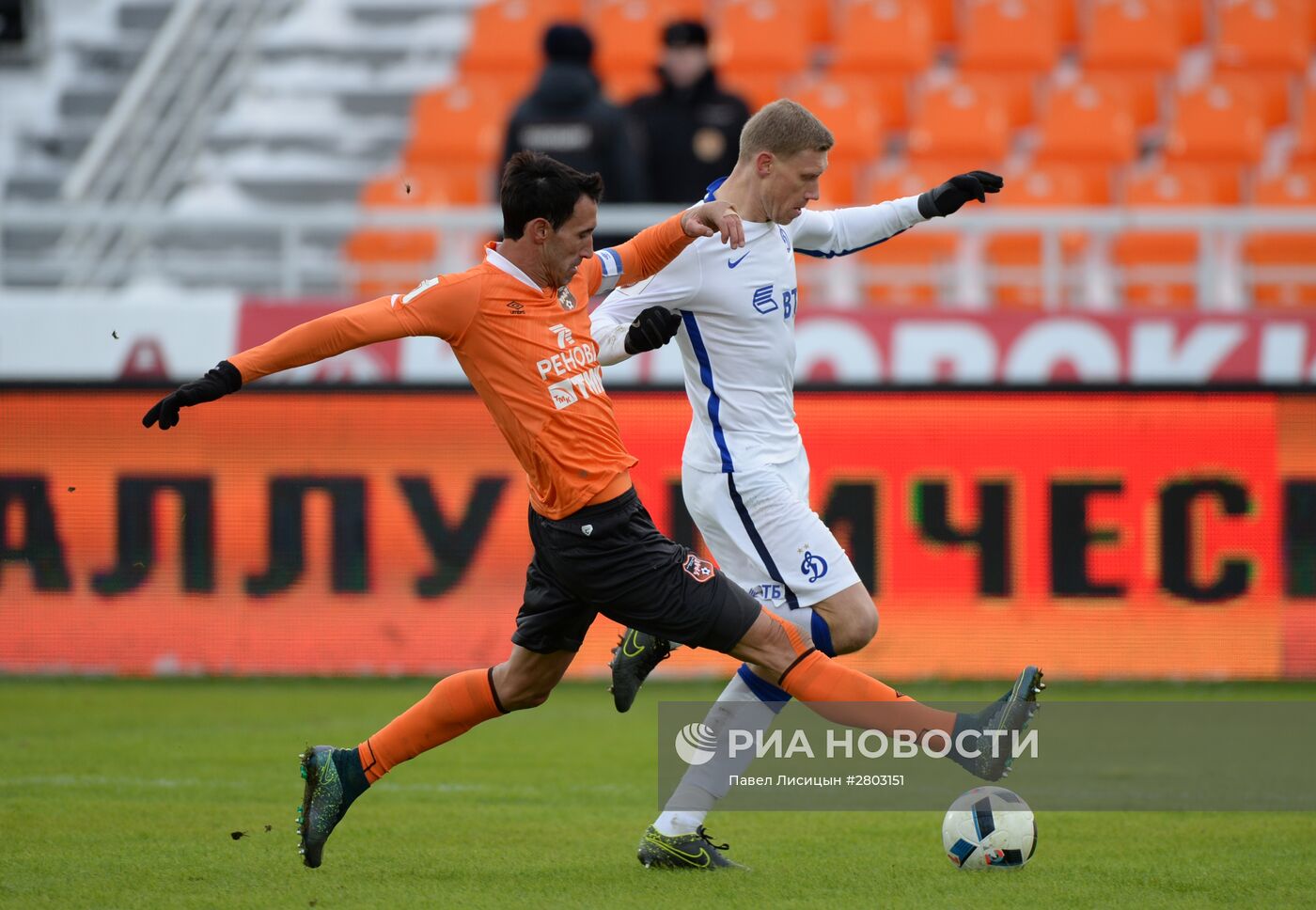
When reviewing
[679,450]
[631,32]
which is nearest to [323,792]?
[679,450]

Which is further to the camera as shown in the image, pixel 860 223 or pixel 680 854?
pixel 860 223

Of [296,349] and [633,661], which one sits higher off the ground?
[296,349]

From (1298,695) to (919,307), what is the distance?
9.61 ft

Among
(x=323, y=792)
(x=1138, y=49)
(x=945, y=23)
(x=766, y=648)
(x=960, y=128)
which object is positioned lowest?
(x=323, y=792)

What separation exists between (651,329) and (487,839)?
1.80 metres

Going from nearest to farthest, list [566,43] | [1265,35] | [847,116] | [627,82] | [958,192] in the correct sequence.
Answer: [958,192]
[566,43]
[847,116]
[1265,35]
[627,82]

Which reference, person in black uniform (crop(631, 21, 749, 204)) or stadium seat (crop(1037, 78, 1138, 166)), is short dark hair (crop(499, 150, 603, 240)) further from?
stadium seat (crop(1037, 78, 1138, 166))

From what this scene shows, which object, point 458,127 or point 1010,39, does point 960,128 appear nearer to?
point 1010,39

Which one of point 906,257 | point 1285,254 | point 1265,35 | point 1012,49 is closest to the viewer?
point 1285,254

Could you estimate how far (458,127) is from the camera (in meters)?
14.6

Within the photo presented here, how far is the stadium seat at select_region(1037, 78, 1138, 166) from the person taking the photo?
45.3ft

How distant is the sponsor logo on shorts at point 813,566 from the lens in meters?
5.48

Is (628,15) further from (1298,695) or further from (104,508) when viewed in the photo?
(1298,695)

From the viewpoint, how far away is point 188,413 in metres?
9.45
